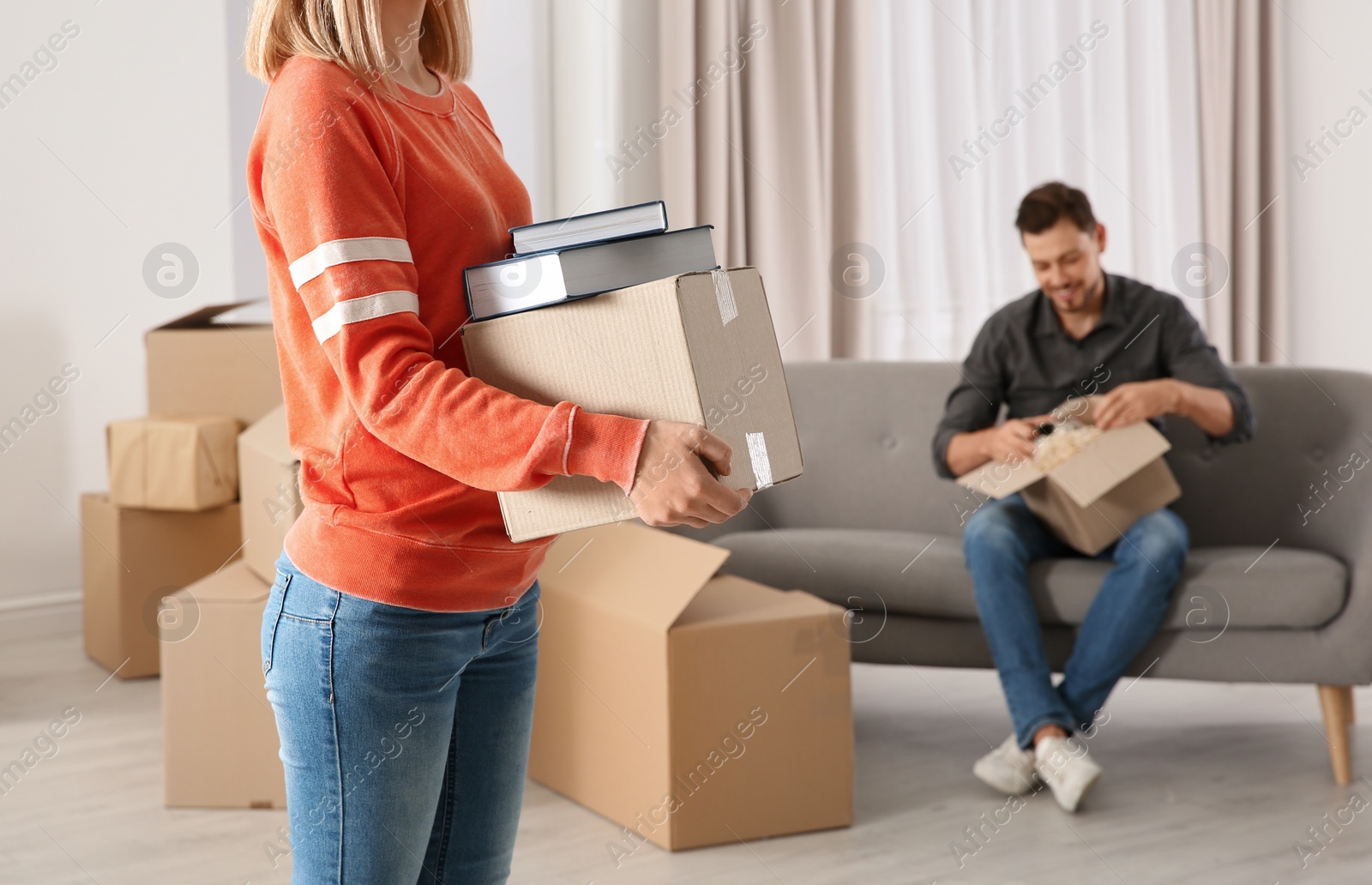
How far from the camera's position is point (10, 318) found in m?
3.04

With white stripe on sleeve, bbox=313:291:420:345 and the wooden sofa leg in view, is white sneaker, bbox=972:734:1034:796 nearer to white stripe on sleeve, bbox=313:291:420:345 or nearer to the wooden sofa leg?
the wooden sofa leg

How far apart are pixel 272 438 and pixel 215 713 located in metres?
0.56

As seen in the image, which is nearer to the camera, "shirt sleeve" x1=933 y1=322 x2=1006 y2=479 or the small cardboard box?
the small cardboard box

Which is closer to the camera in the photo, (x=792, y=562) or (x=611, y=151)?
(x=792, y=562)

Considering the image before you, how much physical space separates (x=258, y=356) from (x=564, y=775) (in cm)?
138

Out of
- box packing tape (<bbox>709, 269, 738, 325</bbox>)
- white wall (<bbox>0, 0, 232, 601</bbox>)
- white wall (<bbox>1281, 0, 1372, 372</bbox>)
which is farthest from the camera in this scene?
white wall (<bbox>1281, 0, 1372, 372</bbox>)

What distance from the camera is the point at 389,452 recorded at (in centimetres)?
74

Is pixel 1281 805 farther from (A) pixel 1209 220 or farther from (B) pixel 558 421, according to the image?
(A) pixel 1209 220

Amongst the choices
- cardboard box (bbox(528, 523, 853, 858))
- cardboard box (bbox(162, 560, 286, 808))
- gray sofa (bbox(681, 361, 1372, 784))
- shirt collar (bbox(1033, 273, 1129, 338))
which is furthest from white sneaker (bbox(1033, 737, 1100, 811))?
cardboard box (bbox(162, 560, 286, 808))

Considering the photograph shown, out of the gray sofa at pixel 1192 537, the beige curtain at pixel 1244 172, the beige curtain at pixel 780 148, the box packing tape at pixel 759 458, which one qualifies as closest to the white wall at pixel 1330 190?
the beige curtain at pixel 1244 172

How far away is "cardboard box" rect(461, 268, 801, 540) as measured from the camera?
727 mm

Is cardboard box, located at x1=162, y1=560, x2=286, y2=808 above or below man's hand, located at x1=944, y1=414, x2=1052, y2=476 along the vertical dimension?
below

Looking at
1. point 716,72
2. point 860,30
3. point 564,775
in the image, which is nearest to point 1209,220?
point 860,30

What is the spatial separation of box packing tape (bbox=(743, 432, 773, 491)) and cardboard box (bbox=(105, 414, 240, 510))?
2208mm
